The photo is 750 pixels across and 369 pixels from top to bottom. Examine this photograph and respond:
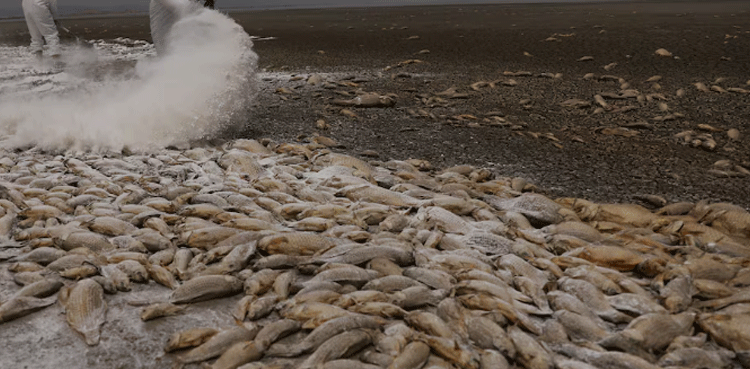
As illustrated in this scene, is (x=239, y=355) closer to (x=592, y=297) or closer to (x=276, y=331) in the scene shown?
(x=276, y=331)

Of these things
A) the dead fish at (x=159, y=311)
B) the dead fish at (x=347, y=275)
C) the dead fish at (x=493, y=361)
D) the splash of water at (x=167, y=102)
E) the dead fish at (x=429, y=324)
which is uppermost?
the splash of water at (x=167, y=102)

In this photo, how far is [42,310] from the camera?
2338mm

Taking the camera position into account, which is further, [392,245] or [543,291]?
[392,245]

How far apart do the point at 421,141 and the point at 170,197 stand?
2.69 meters

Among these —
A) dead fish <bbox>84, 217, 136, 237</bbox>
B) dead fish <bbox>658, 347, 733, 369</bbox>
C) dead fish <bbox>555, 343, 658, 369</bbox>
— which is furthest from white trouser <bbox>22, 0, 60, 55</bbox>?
dead fish <bbox>658, 347, 733, 369</bbox>

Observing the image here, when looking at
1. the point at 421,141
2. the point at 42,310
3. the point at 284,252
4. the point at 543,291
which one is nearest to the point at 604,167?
the point at 421,141

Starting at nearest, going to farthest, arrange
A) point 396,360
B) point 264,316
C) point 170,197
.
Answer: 1. point 396,360
2. point 264,316
3. point 170,197

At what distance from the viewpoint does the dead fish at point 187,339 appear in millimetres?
2090

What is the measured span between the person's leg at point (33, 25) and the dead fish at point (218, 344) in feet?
33.4

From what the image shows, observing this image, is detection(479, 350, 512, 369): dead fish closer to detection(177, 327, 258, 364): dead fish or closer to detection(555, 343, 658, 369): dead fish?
detection(555, 343, 658, 369): dead fish

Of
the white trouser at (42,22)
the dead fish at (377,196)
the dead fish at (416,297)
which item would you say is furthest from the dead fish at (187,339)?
the white trouser at (42,22)

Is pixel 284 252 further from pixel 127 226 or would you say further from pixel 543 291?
pixel 543 291

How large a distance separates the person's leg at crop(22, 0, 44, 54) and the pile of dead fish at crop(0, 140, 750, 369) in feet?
24.3

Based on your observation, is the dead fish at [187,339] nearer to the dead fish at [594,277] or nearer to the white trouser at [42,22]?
the dead fish at [594,277]
